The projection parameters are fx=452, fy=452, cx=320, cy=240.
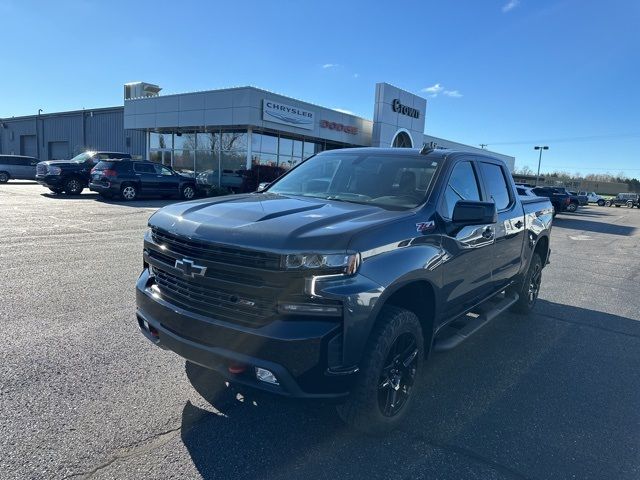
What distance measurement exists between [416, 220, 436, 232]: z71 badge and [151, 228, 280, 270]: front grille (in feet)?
3.83

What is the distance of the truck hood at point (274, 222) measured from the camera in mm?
2545

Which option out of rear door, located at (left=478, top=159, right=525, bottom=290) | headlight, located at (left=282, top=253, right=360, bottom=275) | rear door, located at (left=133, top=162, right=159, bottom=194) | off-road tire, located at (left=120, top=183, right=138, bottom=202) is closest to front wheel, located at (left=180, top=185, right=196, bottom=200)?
rear door, located at (left=133, top=162, right=159, bottom=194)

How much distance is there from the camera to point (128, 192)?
18.0 metres

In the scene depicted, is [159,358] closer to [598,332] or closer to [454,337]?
[454,337]

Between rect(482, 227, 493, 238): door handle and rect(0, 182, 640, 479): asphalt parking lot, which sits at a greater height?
rect(482, 227, 493, 238): door handle

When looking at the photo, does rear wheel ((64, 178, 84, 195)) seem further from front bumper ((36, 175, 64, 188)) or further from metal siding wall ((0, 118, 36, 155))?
metal siding wall ((0, 118, 36, 155))

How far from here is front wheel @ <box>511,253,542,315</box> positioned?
228 inches

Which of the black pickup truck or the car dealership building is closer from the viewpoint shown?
the black pickup truck

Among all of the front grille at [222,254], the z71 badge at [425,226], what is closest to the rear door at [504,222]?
the z71 badge at [425,226]

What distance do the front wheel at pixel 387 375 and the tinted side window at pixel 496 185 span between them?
216 centimetres

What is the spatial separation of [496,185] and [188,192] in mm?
17325

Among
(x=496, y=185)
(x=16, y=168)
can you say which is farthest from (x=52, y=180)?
(x=496, y=185)

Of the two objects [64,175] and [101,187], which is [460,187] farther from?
[64,175]

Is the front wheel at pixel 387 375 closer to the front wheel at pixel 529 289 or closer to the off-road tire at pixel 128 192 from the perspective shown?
the front wheel at pixel 529 289
